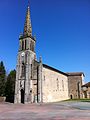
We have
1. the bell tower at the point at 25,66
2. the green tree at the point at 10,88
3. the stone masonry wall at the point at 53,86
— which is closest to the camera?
the bell tower at the point at 25,66

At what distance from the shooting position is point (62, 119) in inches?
562

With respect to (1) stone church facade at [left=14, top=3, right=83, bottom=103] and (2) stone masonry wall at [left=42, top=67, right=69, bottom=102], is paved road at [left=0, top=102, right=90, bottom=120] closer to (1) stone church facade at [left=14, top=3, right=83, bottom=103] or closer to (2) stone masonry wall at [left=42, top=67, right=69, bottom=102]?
(1) stone church facade at [left=14, top=3, right=83, bottom=103]

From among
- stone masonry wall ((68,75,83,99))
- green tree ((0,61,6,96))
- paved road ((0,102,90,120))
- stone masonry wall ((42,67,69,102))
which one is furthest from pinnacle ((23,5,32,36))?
paved road ((0,102,90,120))

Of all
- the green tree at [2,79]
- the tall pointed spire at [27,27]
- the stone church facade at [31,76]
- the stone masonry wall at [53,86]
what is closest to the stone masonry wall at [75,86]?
the stone masonry wall at [53,86]

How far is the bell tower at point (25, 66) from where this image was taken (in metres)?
42.2

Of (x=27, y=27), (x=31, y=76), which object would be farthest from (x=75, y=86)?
(x=27, y=27)

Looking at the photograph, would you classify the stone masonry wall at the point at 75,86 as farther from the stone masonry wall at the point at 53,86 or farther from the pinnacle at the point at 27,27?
the pinnacle at the point at 27,27

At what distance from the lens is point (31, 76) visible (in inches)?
1693

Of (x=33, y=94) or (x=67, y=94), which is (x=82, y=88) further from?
(x=33, y=94)

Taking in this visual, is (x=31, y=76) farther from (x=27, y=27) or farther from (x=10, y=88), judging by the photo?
(x=10, y=88)

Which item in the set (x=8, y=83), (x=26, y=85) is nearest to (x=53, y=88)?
(x=26, y=85)

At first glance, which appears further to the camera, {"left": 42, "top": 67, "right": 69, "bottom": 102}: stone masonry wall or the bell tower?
{"left": 42, "top": 67, "right": 69, "bottom": 102}: stone masonry wall

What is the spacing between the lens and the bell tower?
138 feet

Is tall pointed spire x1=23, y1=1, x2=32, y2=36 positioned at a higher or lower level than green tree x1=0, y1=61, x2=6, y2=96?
higher
